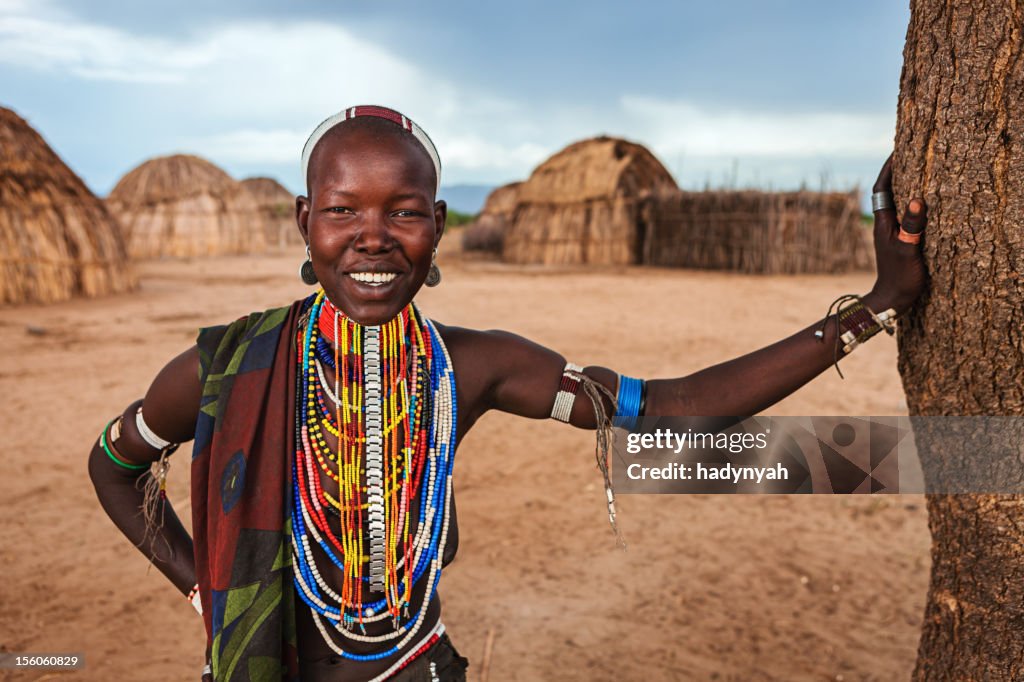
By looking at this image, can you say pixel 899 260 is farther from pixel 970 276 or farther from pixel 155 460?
pixel 155 460

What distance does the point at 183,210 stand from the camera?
22.0 metres

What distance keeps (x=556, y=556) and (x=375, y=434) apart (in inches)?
91.8

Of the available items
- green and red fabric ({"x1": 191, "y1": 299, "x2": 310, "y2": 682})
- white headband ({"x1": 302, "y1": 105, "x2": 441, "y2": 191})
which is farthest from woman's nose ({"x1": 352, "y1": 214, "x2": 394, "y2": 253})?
green and red fabric ({"x1": 191, "y1": 299, "x2": 310, "y2": 682})

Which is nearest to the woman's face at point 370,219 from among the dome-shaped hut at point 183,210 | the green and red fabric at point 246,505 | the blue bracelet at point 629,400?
the green and red fabric at point 246,505

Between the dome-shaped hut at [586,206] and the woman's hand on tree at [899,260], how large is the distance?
16.0 m

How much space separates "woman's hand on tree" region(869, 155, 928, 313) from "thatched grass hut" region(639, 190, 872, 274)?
14121 mm

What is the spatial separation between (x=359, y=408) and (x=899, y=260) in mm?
1238

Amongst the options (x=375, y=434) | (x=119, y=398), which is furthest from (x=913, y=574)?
(x=119, y=398)

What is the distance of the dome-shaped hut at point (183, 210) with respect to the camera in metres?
21.5

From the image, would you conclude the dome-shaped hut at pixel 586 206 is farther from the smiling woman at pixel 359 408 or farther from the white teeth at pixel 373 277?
the white teeth at pixel 373 277

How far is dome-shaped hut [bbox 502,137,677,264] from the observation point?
58.0 ft

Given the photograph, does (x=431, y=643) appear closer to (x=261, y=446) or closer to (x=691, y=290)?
(x=261, y=446)

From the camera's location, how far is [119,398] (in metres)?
6.23

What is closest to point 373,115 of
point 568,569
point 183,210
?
point 568,569
